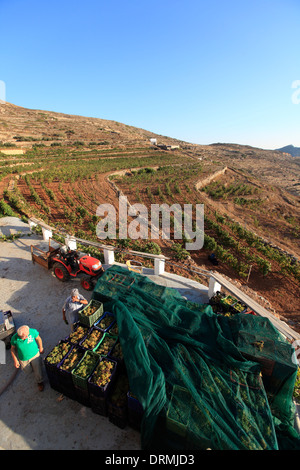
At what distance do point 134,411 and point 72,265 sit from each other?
4.25 m

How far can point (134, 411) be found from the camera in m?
3.30

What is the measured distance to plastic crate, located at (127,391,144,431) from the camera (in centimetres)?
323

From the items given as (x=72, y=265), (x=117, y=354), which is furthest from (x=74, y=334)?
(x=72, y=265)

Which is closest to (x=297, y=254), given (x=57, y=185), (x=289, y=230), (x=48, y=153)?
(x=289, y=230)

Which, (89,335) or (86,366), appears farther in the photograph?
(89,335)

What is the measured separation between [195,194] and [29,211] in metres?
15.5

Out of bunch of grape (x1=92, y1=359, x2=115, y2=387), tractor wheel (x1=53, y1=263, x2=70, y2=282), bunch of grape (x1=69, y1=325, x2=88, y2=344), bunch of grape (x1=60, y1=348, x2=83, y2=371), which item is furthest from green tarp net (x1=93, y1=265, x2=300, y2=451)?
tractor wheel (x1=53, y1=263, x2=70, y2=282)

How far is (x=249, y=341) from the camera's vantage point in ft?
12.8

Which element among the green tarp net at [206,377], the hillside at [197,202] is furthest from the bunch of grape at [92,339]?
the hillside at [197,202]

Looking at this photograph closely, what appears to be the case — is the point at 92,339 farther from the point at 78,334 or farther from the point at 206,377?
the point at 206,377

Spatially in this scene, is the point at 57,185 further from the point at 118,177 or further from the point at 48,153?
the point at 48,153

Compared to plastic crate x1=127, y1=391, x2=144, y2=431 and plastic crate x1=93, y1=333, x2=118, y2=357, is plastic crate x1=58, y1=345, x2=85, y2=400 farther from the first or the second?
plastic crate x1=127, y1=391, x2=144, y2=431

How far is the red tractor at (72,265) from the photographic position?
6316 millimetres

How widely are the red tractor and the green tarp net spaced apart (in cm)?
186
